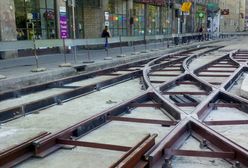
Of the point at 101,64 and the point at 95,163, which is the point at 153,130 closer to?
the point at 95,163

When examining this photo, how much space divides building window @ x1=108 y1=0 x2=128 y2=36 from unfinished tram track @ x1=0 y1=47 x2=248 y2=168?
892 inches

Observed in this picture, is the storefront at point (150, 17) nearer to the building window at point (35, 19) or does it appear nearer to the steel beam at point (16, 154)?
the building window at point (35, 19)

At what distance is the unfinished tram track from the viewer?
4.27 metres

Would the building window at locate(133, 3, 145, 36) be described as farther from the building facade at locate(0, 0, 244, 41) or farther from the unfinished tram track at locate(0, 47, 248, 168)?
the unfinished tram track at locate(0, 47, 248, 168)

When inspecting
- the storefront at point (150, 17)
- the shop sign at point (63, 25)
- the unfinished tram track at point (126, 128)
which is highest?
the storefront at point (150, 17)

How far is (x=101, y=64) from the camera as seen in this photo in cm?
1630

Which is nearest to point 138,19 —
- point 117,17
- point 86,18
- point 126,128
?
point 117,17

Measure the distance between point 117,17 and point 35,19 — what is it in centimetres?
1124

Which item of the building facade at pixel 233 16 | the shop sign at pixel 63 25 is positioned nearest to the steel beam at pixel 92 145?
the shop sign at pixel 63 25

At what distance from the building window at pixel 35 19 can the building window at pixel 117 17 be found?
8.37 m

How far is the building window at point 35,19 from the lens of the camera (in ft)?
71.8

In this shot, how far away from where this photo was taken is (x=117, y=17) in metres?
33.1

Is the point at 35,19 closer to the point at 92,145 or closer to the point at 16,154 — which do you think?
the point at 92,145

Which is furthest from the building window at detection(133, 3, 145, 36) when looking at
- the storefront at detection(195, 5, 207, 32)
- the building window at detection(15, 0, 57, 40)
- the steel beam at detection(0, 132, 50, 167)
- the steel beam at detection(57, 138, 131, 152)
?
the steel beam at detection(0, 132, 50, 167)
